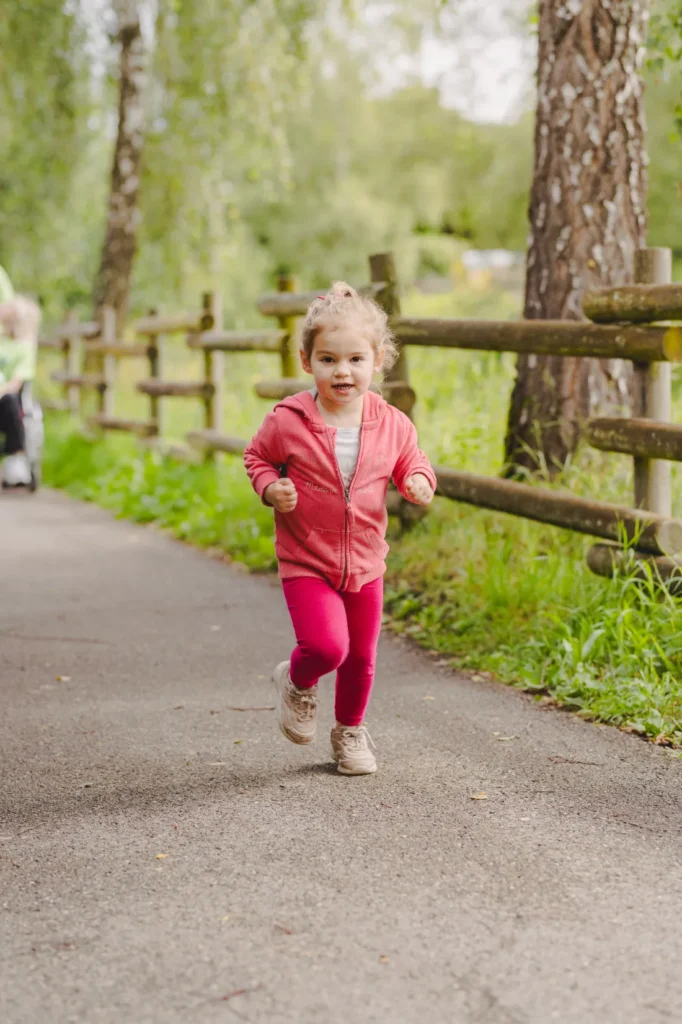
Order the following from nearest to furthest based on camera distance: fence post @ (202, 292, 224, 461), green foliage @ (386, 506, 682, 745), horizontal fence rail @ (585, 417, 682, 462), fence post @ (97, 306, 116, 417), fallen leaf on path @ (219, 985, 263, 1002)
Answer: fallen leaf on path @ (219, 985, 263, 1002) < green foliage @ (386, 506, 682, 745) < horizontal fence rail @ (585, 417, 682, 462) < fence post @ (202, 292, 224, 461) < fence post @ (97, 306, 116, 417)

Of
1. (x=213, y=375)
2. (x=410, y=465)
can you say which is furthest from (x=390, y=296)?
(x=410, y=465)

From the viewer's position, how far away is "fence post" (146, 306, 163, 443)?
40.4 ft

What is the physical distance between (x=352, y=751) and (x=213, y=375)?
23.9 feet

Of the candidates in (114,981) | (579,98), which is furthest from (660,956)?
(579,98)

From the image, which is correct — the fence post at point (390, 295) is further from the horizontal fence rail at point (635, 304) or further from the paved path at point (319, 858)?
the paved path at point (319, 858)

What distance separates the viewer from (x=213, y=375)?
35.6 feet

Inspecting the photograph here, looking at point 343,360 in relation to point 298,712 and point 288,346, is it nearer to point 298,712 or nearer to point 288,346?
point 298,712

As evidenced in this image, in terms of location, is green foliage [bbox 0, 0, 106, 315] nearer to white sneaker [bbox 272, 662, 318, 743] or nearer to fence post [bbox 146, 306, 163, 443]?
fence post [bbox 146, 306, 163, 443]

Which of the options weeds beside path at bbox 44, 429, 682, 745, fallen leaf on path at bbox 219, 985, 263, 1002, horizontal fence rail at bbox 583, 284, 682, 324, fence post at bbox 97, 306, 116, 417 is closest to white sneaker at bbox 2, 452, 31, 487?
fence post at bbox 97, 306, 116, 417

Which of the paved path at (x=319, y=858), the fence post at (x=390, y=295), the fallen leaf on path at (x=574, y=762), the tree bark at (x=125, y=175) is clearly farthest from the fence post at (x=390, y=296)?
the tree bark at (x=125, y=175)

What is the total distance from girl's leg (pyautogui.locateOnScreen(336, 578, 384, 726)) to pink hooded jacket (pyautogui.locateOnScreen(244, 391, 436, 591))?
0.19 feet

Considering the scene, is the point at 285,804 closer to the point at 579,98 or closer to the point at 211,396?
the point at 579,98

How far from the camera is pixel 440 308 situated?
866 inches

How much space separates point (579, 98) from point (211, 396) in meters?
4.99
